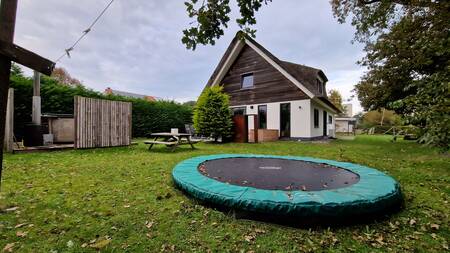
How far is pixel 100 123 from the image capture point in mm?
6824

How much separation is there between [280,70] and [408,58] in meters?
5.63

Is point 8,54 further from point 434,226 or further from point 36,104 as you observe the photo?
point 36,104

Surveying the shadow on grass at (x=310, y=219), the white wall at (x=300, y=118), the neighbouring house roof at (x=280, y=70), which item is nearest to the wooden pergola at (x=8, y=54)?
the shadow on grass at (x=310, y=219)

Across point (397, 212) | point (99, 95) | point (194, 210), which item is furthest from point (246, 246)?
point (99, 95)

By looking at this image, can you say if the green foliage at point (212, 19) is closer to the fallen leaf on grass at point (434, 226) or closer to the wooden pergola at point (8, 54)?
the wooden pergola at point (8, 54)

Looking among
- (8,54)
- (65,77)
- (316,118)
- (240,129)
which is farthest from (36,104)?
(65,77)

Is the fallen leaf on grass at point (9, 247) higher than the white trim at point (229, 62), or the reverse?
the white trim at point (229, 62)

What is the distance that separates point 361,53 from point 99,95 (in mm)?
14595

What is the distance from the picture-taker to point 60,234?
1815mm

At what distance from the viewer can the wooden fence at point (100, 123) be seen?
6.36 m

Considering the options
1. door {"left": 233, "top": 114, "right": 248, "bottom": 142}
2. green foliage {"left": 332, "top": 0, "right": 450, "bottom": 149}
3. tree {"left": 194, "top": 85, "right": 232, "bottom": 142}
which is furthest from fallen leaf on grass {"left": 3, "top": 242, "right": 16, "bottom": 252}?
door {"left": 233, "top": 114, "right": 248, "bottom": 142}

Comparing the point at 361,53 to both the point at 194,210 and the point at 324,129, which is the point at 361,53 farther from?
the point at 194,210

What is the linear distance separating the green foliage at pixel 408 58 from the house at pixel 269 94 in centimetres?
293

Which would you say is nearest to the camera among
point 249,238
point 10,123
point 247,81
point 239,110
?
point 249,238
